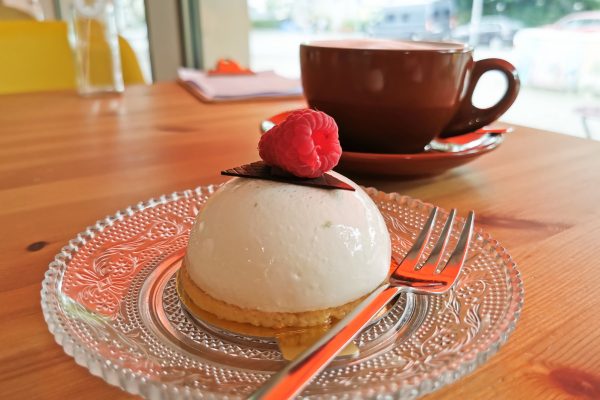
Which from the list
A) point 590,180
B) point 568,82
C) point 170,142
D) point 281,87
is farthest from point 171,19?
point 568,82

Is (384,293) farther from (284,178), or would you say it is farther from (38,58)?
(38,58)

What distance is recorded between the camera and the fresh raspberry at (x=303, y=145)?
1.31ft

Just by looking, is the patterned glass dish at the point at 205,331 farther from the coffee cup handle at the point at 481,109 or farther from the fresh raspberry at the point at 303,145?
the coffee cup handle at the point at 481,109

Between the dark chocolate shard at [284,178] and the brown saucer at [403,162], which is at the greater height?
the dark chocolate shard at [284,178]

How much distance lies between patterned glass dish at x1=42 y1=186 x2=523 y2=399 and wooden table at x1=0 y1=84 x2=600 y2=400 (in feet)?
0.09

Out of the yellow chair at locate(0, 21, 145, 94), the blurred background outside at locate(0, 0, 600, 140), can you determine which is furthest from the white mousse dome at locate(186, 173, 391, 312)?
the blurred background outside at locate(0, 0, 600, 140)

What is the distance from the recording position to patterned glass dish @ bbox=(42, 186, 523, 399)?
28 cm

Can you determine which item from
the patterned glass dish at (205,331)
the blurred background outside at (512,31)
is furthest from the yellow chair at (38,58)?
the blurred background outside at (512,31)

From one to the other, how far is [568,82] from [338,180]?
11.4 ft

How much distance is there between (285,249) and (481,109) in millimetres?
431

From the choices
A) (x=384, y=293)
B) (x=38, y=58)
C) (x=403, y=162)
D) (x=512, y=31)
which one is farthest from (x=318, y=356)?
(x=512, y=31)

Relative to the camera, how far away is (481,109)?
71 cm

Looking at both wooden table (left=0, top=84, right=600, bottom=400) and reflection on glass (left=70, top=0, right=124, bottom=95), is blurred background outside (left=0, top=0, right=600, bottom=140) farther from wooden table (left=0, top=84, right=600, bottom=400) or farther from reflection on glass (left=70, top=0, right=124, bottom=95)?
wooden table (left=0, top=84, right=600, bottom=400)

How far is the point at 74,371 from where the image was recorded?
0.33 metres
